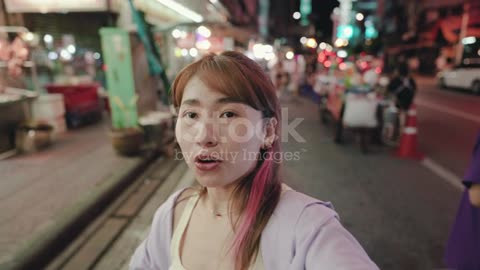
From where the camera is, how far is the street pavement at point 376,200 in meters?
1.89

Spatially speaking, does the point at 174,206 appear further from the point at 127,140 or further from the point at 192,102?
the point at 127,140

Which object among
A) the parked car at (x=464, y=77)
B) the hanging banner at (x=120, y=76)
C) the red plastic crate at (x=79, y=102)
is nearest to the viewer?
the hanging banner at (x=120, y=76)

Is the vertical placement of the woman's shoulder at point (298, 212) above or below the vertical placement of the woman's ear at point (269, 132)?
below

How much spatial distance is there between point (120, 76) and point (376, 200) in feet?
17.5

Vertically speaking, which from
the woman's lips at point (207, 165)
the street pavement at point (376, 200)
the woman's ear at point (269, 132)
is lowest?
the street pavement at point (376, 200)

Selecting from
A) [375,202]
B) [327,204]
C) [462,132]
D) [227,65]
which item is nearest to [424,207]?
[375,202]

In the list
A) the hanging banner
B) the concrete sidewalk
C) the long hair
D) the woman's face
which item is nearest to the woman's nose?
the woman's face

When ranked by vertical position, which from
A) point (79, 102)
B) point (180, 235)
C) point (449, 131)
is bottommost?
point (449, 131)

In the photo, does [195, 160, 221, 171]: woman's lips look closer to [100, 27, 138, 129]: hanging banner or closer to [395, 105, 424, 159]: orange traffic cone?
[100, 27, 138, 129]: hanging banner

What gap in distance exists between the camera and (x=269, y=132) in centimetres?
118

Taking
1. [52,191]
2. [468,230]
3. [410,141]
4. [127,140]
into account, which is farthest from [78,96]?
[468,230]

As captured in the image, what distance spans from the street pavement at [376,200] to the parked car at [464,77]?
13.0 metres

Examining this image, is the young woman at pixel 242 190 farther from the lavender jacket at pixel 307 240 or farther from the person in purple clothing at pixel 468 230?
the person in purple clothing at pixel 468 230

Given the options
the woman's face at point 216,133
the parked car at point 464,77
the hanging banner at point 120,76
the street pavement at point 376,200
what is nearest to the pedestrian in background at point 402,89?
the street pavement at point 376,200
